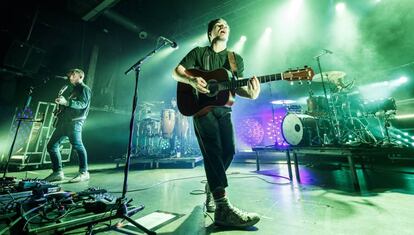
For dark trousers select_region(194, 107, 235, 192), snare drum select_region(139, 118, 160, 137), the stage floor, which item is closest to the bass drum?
the stage floor

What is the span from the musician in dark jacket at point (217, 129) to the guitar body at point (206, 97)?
0.18 ft

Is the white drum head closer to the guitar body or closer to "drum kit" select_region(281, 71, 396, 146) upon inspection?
"drum kit" select_region(281, 71, 396, 146)

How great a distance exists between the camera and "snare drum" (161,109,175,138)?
7070 millimetres

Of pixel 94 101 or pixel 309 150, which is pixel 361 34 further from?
pixel 94 101

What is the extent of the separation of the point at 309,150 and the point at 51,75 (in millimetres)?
9664

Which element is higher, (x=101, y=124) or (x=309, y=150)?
(x=101, y=124)

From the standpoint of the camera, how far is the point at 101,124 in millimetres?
9391

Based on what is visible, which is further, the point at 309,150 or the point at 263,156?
the point at 263,156

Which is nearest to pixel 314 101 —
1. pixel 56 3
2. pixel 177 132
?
pixel 177 132

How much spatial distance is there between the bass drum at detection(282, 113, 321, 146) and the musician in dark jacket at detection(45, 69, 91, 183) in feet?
16.7

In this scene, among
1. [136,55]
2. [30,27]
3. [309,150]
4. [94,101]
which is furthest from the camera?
[136,55]

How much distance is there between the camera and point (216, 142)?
1.87 m

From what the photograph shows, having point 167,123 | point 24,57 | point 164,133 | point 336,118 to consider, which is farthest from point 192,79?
point 24,57

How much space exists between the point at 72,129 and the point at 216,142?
369cm
